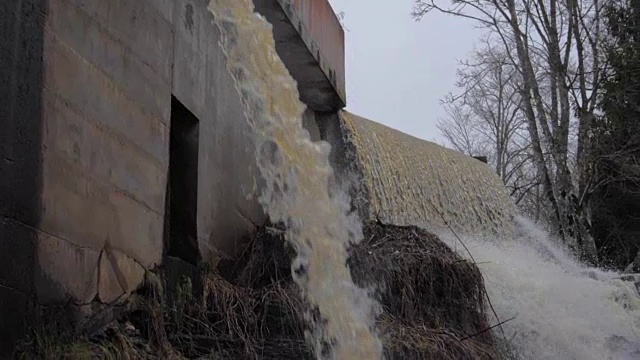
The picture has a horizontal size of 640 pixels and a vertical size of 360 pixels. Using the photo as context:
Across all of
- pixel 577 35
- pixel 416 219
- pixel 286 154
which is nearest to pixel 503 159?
pixel 577 35

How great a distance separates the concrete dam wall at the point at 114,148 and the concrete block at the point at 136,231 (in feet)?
0.04

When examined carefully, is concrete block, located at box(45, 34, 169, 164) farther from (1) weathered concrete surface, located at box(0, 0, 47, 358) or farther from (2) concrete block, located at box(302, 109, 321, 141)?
(2) concrete block, located at box(302, 109, 321, 141)

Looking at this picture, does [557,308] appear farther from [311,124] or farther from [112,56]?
[112,56]

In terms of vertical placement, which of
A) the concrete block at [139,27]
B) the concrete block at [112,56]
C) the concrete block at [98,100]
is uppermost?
the concrete block at [139,27]

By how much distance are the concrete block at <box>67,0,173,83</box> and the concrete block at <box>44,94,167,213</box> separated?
0.56m

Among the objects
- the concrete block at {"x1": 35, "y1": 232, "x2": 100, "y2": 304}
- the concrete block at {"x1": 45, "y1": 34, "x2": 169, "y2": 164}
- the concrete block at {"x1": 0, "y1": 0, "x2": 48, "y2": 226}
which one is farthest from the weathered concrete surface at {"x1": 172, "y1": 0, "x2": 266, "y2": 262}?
the concrete block at {"x1": 0, "y1": 0, "x2": 48, "y2": 226}

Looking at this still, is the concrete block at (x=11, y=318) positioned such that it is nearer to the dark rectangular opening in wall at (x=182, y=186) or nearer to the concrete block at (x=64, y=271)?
the concrete block at (x=64, y=271)

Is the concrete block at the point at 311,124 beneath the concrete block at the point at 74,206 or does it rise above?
above

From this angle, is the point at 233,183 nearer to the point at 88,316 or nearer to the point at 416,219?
the point at 88,316

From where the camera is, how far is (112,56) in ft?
13.9

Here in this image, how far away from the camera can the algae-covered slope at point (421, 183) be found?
31.8 feet

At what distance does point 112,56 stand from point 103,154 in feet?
1.79

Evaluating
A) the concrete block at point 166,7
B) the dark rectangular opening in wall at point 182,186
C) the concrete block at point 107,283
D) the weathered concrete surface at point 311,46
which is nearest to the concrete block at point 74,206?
the concrete block at point 107,283

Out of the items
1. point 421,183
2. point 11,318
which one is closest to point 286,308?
point 11,318
